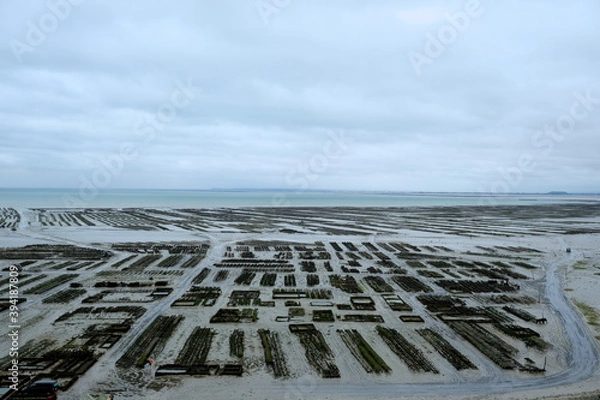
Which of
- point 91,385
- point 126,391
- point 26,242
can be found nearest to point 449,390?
point 126,391

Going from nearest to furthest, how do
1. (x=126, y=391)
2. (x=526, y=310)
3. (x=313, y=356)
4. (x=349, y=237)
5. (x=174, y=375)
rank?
(x=126, y=391), (x=174, y=375), (x=313, y=356), (x=526, y=310), (x=349, y=237)

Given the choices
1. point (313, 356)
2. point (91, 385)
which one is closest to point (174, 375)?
point (91, 385)

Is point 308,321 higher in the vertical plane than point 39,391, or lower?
higher

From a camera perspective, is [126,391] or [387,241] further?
[387,241]

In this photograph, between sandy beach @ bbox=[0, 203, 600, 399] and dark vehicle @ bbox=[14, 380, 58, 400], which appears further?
sandy beach @ bbox=[0, 203, 600, 399]

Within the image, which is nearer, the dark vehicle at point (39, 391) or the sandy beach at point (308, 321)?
the dark vehicle at point (39, 391)

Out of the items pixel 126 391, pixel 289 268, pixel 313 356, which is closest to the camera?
pixel 126 391

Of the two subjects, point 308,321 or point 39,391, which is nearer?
point 39,391

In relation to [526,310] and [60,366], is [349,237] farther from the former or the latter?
[60,366]
